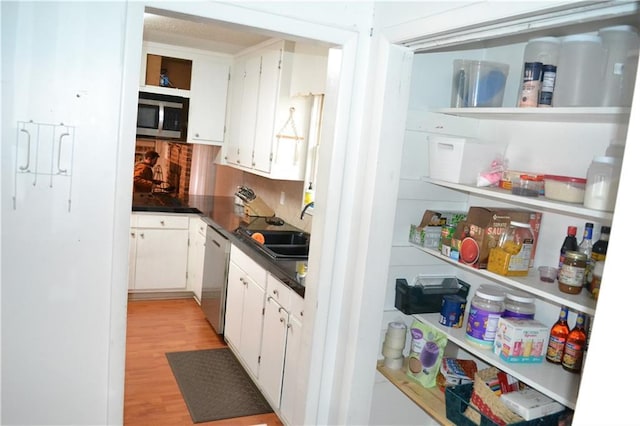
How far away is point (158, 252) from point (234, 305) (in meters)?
1.35

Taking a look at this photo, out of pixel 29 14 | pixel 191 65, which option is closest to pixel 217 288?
pixel 191 65

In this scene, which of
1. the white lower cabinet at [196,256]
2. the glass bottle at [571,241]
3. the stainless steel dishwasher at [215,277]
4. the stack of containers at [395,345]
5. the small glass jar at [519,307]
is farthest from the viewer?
the white lower cabinet at [196,256]

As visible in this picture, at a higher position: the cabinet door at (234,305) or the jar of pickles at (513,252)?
the jar of pickles at (513,252)

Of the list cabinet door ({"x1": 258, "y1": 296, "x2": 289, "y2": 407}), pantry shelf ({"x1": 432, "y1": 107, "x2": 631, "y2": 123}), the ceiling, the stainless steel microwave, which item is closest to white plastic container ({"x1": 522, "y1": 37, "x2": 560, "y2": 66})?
pantry shelf ({"x1": 432, "y1": 107, "x2": 631, "y2": 123})

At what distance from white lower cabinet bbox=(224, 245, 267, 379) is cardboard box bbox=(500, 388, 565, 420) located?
65.6 inches

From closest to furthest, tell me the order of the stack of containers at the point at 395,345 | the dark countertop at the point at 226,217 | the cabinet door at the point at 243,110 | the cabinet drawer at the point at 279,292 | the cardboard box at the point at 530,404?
the cardboard box at the point at 530,404, the stack of containers at the point at 395,345, the cabinet drawer at the point at 279,292, the dark countertop at the point at 226,217, the cabinet door at the point at 243,110

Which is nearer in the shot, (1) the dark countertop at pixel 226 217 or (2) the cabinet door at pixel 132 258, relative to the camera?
(1) the dark countertop at pixel 226 217

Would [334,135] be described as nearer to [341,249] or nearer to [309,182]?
[341,249]

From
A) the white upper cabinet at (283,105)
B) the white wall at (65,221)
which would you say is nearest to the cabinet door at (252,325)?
the white upper cabinet at (283,105)

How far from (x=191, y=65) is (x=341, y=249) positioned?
10.6 ft

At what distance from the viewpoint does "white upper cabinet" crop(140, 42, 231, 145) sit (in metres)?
4.57

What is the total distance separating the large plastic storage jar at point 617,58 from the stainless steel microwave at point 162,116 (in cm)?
375

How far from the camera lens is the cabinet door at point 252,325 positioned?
3199 millimetres

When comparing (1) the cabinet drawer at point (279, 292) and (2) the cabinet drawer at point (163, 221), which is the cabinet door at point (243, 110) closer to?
(2) the cabinet drawer at point (163, 221)
